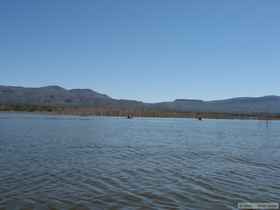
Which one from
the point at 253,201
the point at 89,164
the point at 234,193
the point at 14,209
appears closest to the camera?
the point at 14,209

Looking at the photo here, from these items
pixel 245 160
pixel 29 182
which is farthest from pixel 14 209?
pixel 245 160

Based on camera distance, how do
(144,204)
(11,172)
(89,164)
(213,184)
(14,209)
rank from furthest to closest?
(89,164) < (11,172) < (213,184) < (144,204) < (14,209)

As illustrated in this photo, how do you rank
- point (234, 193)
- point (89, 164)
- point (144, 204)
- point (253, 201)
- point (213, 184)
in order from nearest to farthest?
point (144, 204) < point (253, 201) < point (234, 193) < point (213, 184) < point (89, 164)

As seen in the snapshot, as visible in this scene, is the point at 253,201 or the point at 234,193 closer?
the point at 253,201

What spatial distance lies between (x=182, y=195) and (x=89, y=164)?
7721 millimetres

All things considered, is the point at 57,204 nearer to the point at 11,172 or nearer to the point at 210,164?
the point at 11,172

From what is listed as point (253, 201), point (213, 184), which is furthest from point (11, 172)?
point (253, 201)

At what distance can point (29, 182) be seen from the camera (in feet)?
44.5

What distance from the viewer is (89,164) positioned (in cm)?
1847

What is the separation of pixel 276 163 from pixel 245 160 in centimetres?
202

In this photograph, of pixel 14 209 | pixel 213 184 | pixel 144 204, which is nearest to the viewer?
pixel 14 209

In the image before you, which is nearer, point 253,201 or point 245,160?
point 253,201

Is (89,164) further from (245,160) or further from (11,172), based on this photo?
(245,160)

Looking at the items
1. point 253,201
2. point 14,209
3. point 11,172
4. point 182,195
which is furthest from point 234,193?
point 11,172
